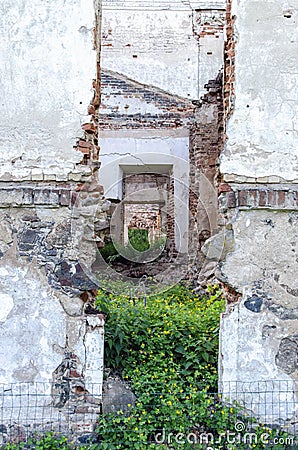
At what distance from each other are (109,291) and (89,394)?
360cm

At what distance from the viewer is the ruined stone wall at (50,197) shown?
15.6 ft

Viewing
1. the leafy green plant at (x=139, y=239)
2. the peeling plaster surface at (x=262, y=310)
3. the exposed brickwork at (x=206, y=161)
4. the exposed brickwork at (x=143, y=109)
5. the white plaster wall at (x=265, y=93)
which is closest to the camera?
the peeling plaster surface at (x=262, y=310)

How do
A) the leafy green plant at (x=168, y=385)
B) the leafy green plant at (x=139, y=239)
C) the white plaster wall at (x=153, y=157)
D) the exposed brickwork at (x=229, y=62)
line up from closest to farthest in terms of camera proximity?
the leafy green plant at (x=168, y=385) < the exposed brickwork at (x=229, y=62) < the white plaster wall at (x=153, y=157) < the leafy green plant at (x=139, y=239)

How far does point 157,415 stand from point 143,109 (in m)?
8.74

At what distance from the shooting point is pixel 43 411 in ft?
15.4

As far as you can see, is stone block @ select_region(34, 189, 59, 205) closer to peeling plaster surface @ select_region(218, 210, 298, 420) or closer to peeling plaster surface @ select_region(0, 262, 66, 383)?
peeling plaster surface @ select_region(0, 262, 66, 383)

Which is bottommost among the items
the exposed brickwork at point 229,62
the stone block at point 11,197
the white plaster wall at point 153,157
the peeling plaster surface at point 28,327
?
the peeling plaster surface at point 28,327

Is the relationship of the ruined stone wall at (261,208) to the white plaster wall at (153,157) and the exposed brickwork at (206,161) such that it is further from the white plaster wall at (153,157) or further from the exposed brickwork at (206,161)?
the white plaster wall at (153,157)

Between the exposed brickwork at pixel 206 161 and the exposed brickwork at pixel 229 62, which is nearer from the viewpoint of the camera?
the exposed brickwork at pixel 229 62

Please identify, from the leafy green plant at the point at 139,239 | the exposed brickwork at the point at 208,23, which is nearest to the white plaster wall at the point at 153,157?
the leafy green plant at the point at 139,239

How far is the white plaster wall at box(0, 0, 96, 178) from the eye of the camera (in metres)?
4.92

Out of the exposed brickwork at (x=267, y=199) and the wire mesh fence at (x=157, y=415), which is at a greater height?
the exposed brickwork at (x=267, y=199)

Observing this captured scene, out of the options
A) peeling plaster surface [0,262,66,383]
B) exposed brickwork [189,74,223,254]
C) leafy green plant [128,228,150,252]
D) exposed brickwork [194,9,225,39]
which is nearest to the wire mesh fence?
peeling plaster surface [0,262,66,383]

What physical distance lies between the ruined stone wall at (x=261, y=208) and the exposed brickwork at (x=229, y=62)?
27mm
